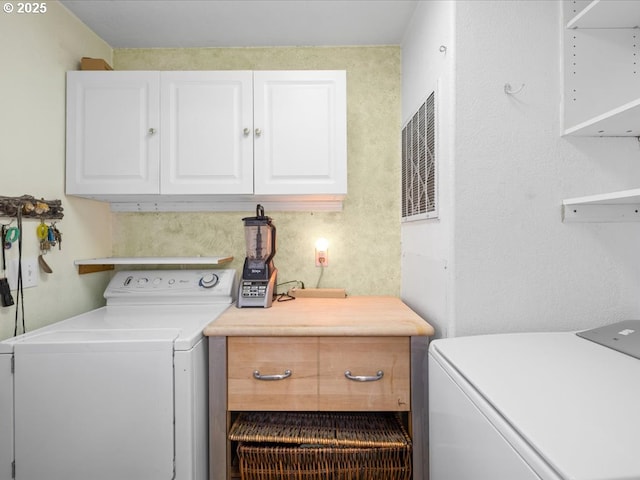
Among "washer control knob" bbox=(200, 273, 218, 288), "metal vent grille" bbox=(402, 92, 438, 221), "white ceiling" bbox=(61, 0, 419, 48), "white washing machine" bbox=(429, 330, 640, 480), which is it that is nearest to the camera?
"white washing machine" bbox=(429, 330, 640, 480)

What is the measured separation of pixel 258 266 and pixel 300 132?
0.76 m

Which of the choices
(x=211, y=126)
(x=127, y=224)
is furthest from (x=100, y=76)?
(x=127, y=224)

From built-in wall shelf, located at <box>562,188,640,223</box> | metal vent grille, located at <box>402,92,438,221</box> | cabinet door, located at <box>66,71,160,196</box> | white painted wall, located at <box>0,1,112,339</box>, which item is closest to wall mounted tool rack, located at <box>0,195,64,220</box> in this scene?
white painted wall, located at <box>0,1,112,339</box>

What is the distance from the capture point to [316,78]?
→ 1.83 meters

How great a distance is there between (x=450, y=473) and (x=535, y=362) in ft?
1.43

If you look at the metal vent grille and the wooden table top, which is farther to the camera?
the metal vent grille

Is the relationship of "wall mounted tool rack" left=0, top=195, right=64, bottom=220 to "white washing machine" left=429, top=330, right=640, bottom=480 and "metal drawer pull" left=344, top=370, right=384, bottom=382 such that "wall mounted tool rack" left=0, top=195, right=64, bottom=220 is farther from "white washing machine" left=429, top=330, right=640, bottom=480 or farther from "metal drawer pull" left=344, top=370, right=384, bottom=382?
"white washing machine" left=429, top=330, right=640, bottom=480

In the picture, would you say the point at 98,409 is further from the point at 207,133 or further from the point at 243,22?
the point at 243,22

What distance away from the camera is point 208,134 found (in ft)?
6.07

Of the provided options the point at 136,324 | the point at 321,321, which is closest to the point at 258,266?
the point at 321,321

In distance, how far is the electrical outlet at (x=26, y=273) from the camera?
58.4 inches

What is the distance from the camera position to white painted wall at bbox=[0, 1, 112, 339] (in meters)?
1.48

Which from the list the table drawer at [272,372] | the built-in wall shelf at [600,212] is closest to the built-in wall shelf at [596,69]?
the built-in wall shelf at [600,212]

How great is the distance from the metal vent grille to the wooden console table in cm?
61
